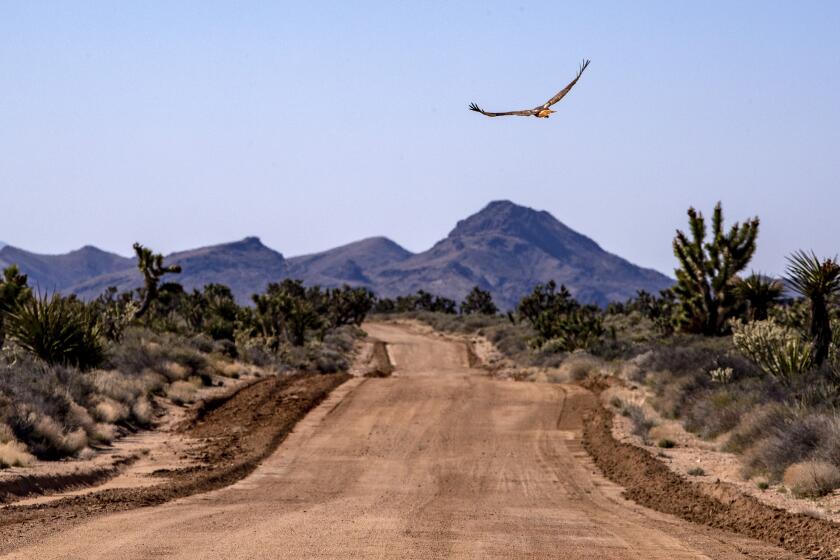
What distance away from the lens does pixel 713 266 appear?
35.4 meters

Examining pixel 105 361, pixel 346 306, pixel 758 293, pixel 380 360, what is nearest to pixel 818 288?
pixel 758 293

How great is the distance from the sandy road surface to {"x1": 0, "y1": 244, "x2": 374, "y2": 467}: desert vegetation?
12.6 ft

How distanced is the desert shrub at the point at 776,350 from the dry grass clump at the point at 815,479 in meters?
6.00

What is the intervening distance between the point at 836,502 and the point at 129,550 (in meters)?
8.92

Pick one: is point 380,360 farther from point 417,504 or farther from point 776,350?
point 417,504

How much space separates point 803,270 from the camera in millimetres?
20375

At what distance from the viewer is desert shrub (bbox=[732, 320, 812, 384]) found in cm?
2119

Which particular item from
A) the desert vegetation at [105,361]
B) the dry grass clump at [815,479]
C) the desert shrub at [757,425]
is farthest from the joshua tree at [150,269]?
the dry grass clump at [815,479]

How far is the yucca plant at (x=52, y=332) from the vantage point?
24.9 m

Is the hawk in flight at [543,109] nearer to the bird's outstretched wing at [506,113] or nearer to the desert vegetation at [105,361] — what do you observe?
the bird's outstretched wing at [506,113]

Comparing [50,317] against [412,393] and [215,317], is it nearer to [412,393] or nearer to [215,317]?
[412,393]

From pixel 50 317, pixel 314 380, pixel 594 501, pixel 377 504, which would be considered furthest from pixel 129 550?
pixel 314 380

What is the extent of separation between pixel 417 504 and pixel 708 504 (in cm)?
403

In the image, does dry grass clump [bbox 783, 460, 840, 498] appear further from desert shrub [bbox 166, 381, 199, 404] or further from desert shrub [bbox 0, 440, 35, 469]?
desert shrub [bbox 166, 381, 199, 404]
